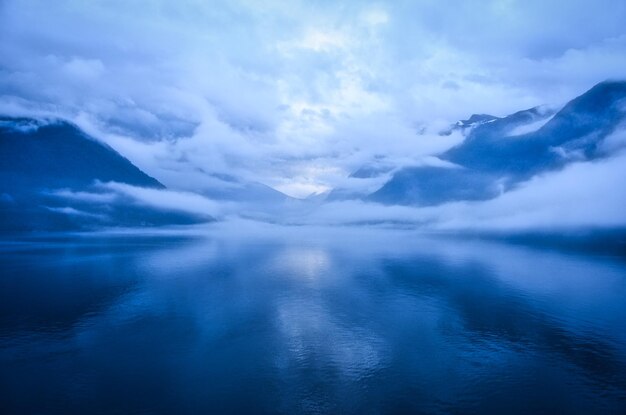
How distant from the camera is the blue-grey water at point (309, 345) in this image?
4753cm

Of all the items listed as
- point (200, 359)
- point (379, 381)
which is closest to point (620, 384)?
point (379, 381)

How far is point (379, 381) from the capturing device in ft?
173

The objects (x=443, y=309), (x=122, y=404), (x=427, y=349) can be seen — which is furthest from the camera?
(x=443, y=309)

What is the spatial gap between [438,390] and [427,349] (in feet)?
51.8

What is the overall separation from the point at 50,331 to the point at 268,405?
53.2 meters

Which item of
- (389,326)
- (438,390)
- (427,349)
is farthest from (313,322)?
(438,390)

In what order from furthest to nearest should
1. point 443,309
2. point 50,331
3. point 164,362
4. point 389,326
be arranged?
1. point 443,309
2. point 389,326
3. point 50,331
4. point 164,362

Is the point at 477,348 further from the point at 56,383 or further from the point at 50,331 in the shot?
the point at 50,331

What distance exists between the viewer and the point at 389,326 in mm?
79625

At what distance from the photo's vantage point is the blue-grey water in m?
47.5

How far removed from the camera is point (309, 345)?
219 feet

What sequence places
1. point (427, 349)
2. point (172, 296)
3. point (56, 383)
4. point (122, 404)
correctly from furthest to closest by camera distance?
point (172, 296) < point (427, 349) < point (56, 383) < point (122, 404)

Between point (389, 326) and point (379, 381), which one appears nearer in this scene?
point (379, 381)

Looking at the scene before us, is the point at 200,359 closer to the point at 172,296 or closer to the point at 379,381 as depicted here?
the point at 379,381
